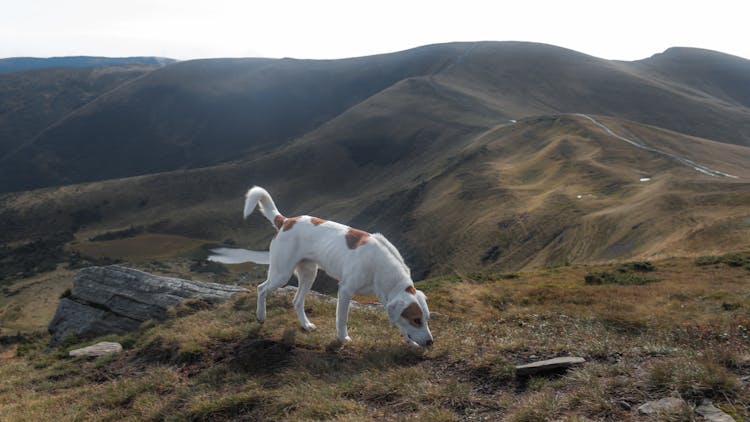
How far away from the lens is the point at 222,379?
8781 millimetres

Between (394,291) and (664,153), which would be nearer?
(394,291)

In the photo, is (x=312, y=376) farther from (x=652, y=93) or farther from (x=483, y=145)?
(x=652, y=93)

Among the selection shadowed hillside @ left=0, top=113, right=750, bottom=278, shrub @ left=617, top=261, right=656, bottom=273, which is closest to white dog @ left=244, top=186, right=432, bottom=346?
shrub @ left=617, top=261, right=656, bottom=273

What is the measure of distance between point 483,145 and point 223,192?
69033mm

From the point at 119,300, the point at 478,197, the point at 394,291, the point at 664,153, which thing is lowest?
the point at 478,197

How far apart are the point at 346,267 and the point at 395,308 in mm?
1196

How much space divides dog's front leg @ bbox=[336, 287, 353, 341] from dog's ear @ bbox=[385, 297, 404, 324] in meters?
0.78

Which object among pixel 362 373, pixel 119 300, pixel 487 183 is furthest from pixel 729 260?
pixel 487 183

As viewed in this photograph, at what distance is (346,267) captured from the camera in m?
9.41

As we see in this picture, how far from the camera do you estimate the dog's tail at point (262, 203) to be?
418 inches

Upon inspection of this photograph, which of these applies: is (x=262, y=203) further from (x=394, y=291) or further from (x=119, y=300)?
(x=119, y=300)

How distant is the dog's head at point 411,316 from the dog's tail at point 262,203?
3582 millimetres

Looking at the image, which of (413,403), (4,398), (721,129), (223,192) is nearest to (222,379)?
(413,403)

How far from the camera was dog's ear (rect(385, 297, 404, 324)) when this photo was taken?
884cm
